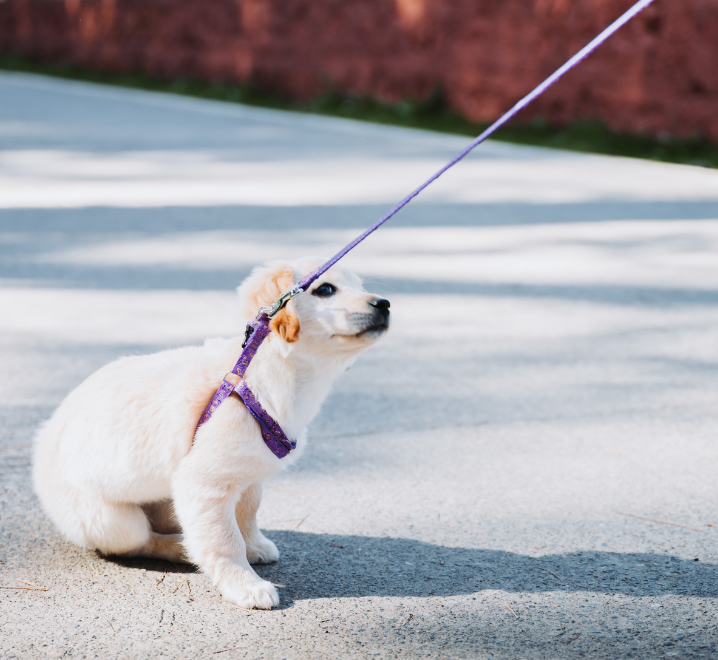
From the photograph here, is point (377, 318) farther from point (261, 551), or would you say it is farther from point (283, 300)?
point (261, 551)

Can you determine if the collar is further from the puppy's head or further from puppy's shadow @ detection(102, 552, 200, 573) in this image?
puppy's shadow @ detection(102, 552, 200, 573)

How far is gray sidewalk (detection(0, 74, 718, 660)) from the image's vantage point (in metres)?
2.31

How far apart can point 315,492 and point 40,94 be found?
14.6m

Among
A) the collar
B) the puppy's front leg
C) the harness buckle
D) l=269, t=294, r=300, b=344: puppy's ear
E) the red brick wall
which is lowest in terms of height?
the puppy's front leg

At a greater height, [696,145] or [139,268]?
[696,145]

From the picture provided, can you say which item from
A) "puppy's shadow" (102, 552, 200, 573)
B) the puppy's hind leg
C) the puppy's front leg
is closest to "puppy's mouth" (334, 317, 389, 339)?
the puppy's front leg

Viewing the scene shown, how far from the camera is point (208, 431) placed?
2322 millimetres

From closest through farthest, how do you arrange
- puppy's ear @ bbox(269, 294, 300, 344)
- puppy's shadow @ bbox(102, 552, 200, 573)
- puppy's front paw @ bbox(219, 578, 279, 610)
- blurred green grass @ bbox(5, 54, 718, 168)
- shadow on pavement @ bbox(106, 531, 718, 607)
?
puppy's ear @ bbox(269, 294, 300, 344) → puppy's front paw @ bbox(219, 578, 279, 610) → shadow on pavement @ bbox(106, 531, 718, 607) → puppy's shadow @ bbox(102, 552, 200, 573) → blurred green grass @ bbox(5, 54, 718, 168)

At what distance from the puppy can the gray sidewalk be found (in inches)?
6.1

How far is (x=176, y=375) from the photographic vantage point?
2.48 meters

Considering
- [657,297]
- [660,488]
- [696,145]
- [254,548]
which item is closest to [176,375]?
[254,548]

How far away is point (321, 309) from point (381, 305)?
0.49ft

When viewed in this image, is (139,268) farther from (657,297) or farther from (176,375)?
(176,375)

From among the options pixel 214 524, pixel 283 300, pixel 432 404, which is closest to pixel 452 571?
pixel 214 524
